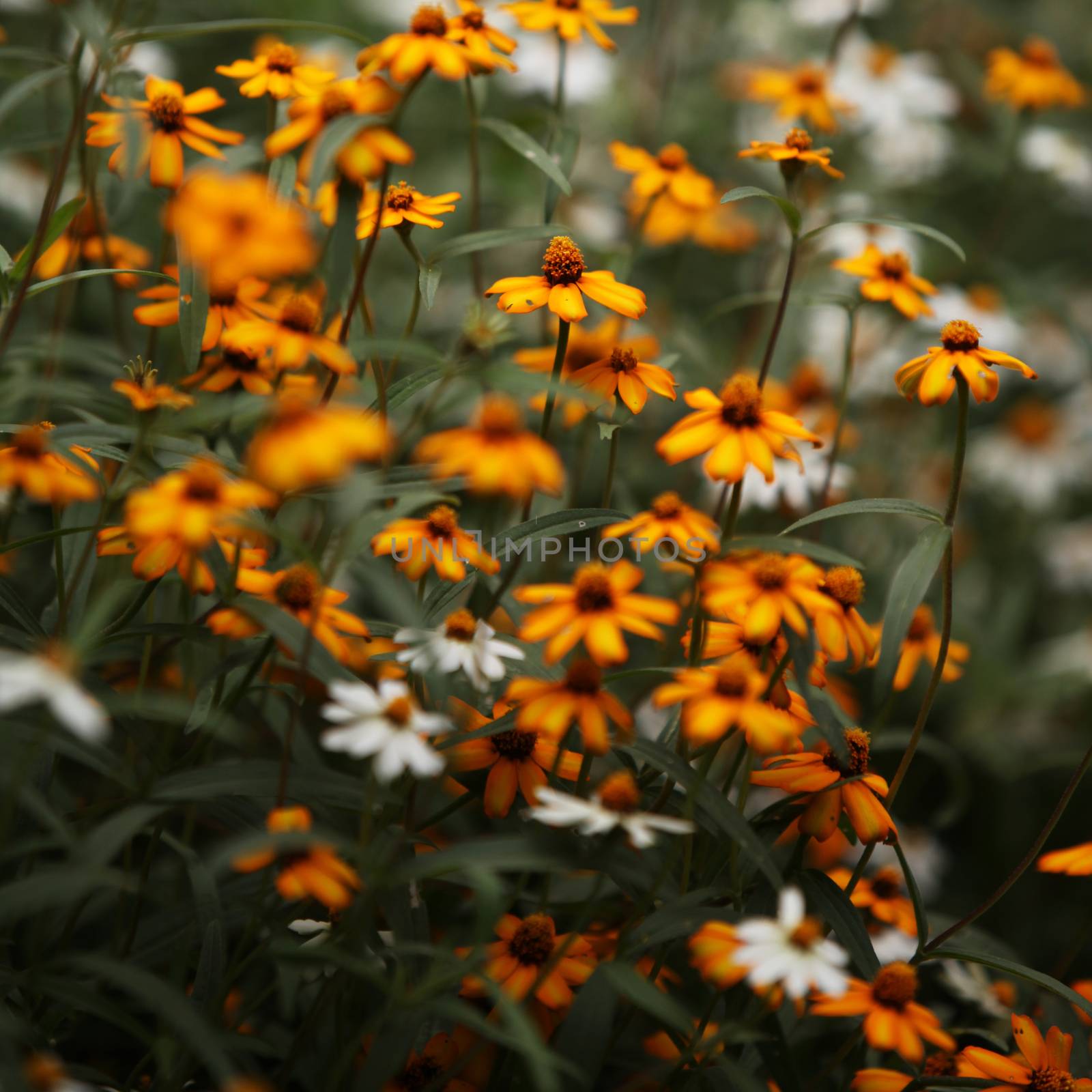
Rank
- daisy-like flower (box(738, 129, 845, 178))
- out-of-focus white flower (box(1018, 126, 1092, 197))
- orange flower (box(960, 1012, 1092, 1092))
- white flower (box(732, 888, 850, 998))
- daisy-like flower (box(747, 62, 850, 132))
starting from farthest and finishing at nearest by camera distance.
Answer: out-of-focus white flower (box(1018, 126, 1092, 197))
daisy-like flower (box(747, 62, 850, 132))
daisy-like flower (box(738, 129, 845, 178))
orange flower (box(960, 1012, 1092, 1092))
white flower (box(732, 888, 850, 998))

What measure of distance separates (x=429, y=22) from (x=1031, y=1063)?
39.9 inches

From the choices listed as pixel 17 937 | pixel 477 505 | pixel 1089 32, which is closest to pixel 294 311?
pixel 477 505

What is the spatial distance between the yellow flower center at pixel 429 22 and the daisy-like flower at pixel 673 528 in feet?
1.44

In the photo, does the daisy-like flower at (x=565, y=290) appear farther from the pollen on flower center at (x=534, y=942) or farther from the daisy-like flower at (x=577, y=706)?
the pollen on flower center at (x=534, y=942)

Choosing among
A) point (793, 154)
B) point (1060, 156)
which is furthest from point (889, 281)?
point (1060, 156)

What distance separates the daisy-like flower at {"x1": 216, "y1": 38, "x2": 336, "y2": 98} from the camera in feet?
3.57

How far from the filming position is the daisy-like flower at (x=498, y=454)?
2.23ft

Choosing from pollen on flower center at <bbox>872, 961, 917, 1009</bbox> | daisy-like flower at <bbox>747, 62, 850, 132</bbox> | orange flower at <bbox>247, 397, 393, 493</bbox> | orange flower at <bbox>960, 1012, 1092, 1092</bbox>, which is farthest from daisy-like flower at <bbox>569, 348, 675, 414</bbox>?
daisy-like flower at <bbox>747, 62, 850, 132</bbox>

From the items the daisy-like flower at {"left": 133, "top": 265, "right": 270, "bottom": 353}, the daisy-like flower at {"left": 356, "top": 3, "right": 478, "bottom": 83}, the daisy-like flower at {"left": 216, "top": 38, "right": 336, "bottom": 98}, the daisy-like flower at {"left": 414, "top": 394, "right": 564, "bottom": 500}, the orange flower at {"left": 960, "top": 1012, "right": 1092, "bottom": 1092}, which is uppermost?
the daisy-like flower at {"left": 356, "top": 3, "right": 478, "bottom": 83}

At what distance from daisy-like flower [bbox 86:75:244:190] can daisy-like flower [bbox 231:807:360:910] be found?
0.61 m

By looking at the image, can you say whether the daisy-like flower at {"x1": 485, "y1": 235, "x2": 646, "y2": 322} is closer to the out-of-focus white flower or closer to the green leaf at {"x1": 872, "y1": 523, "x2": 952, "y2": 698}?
the green leaf at {"x1": 872, "y1": 523, "x2": 952, "y2": 698}

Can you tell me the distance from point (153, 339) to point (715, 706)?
0.77 meters

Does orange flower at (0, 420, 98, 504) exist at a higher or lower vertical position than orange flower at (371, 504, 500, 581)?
higher

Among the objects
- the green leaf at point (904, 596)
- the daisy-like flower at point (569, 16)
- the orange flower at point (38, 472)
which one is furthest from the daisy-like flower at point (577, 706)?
the daisy-like flower at point (569, 16)
